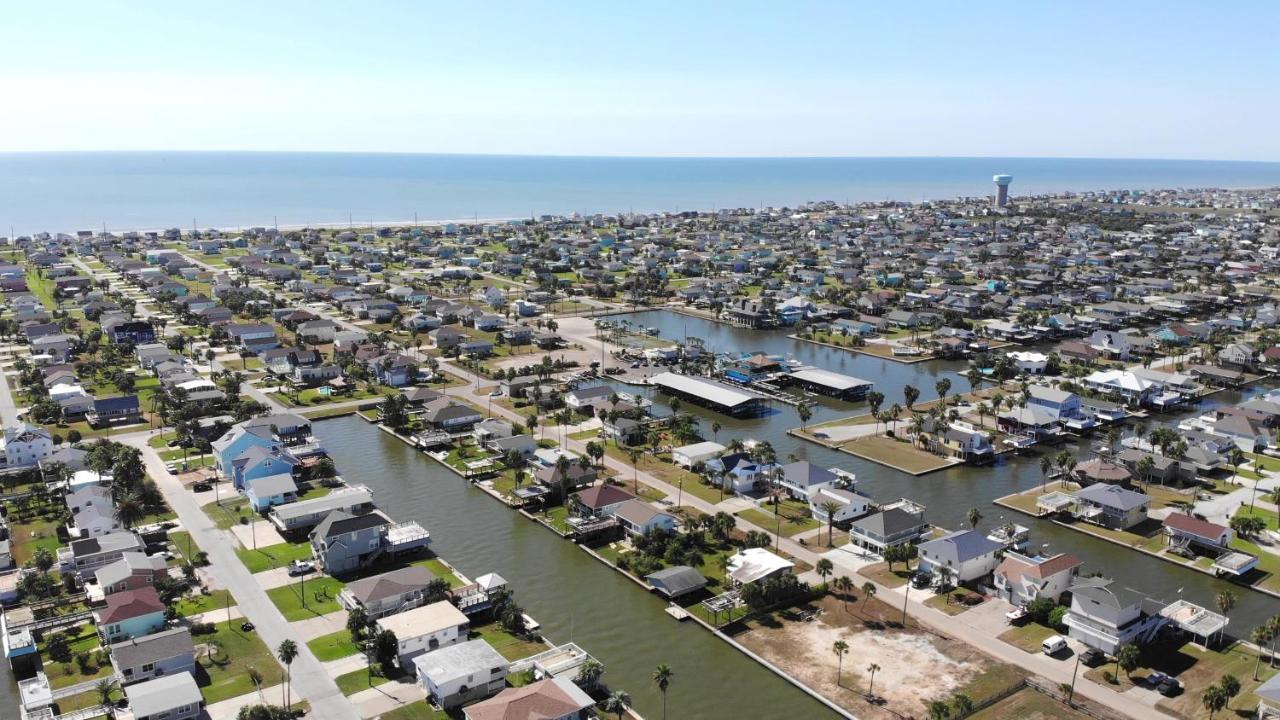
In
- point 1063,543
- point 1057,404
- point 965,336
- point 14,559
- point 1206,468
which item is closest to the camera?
point 14,559

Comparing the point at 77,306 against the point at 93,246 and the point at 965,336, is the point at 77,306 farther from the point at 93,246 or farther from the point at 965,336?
the point at 965,336

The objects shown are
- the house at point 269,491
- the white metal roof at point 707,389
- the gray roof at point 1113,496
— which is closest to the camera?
the gray roof at point 1113,496

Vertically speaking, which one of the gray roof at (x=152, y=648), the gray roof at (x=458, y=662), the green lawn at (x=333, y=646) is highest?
the gray roof at (x=152, y=648)

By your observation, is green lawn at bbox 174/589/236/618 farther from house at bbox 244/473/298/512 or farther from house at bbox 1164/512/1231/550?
house at bbox 1164/512/1231/550

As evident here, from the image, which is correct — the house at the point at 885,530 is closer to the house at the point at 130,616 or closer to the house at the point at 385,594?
the house at the point at 385,594

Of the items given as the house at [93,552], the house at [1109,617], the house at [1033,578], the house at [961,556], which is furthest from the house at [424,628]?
the house at [1109,617]

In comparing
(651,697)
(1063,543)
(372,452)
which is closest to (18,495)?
(372,452)
